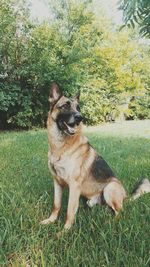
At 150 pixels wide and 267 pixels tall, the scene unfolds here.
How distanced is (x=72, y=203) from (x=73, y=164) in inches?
15.5

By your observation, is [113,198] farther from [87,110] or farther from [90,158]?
[87,110]

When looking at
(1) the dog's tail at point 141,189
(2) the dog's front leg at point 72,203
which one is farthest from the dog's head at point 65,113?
(1) the dog's tail at point 141,189

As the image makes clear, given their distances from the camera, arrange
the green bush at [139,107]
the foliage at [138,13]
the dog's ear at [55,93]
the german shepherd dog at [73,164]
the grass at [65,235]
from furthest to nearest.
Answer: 1. the green bush at [139,107]
2. the foliage at [138,13]
3. the dog's ear at [55,93]
4. the german shepherd dog at [73,164]
5. the grass at [65,235]

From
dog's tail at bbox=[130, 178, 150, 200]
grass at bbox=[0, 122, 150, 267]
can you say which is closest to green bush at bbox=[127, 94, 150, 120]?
grass at bbox=[0, 122, 150, 267]

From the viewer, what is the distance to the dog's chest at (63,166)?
3867 millimetres

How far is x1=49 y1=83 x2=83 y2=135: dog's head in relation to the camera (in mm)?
3879

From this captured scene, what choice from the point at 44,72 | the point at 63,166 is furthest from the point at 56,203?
the point at 44,72

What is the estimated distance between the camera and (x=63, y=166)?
12.7ft

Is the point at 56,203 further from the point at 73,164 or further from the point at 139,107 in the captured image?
the point at 139,107

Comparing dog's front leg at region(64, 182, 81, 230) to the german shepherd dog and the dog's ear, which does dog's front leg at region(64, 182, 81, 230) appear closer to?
the german shepherd dog

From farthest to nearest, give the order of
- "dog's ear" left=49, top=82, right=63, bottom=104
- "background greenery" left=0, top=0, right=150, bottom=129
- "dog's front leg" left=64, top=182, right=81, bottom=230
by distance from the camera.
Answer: "background greenery" left=0, top=0, right=150, bottom=129 < "dog's ear" left=49, top=82, right=63, bottom=104 < "dog's front leg" left=64, top=182, right=81, bottom=230

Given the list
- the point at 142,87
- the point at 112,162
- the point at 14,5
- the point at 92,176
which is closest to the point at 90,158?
the point at 92,176

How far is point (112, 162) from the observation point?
275 inches

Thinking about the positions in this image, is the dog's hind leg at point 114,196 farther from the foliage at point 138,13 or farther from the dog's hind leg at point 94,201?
the foliage at point 138,13
